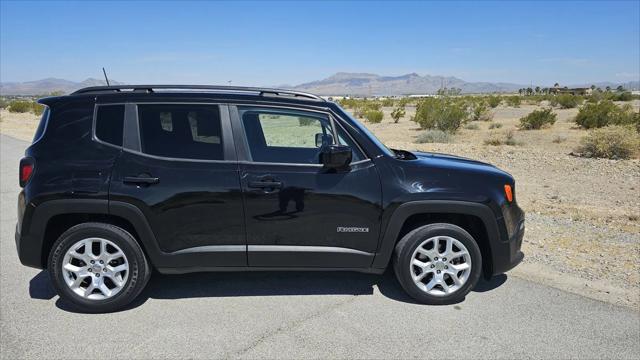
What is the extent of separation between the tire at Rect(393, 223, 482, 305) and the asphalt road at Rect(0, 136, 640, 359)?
0.13 metres

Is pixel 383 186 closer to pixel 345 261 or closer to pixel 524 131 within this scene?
pixel 345 261

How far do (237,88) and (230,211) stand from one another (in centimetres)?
118

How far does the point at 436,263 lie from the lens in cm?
415

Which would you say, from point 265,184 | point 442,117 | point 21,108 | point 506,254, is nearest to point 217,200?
point 265,184

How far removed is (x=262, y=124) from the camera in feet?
15.4

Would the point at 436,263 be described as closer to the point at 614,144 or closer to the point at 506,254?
the point at 506,254

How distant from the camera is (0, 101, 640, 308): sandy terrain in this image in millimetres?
4809

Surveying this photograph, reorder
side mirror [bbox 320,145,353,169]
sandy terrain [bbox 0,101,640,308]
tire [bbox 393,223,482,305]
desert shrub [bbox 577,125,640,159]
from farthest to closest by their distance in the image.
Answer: desert shrub [bbox 577,125,640,159] → sandy terrain [bbox 0,101,640,308] → tire [bbox 393,223,482,305] → side mirror [bbox 320,145,353,169]

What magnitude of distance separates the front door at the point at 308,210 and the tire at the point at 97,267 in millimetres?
1014

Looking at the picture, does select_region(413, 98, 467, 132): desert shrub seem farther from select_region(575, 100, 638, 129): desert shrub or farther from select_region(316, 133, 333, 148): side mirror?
select_region(316, 133, 333, 148): side mirror

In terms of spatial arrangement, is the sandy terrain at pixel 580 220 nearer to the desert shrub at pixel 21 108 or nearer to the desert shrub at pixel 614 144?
the desert shrub at pixel 614 144

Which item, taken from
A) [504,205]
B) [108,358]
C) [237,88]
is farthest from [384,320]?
[237,88]

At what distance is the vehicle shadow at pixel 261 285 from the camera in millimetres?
4344

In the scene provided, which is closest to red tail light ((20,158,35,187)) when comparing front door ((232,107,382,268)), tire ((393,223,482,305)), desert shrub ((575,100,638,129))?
front door ((232,107,382,268))
